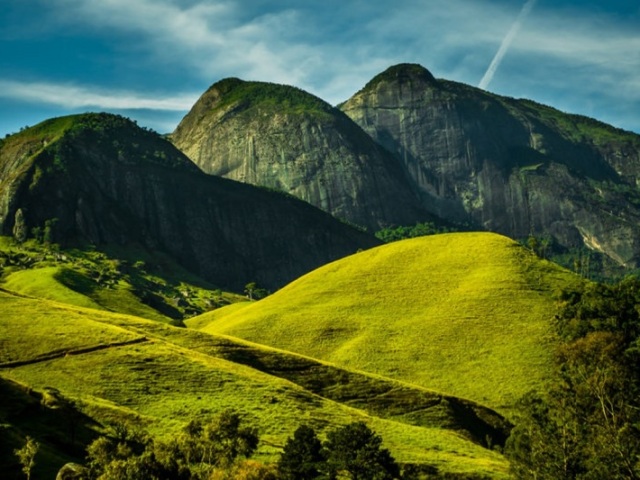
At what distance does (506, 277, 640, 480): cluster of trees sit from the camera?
64.0 metres

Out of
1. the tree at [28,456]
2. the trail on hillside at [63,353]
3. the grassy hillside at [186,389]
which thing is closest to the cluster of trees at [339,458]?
the grassy hillside at [186,389]

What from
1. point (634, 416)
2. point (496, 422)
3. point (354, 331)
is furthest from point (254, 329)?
point (634, 416)

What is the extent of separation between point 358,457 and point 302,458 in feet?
16.8

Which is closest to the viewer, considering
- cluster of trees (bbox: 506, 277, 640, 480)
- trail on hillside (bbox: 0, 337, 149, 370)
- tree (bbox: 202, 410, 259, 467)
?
cluster of trees (bbox: 506, 277, 640, 480)

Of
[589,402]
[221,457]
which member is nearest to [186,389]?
[221,457]

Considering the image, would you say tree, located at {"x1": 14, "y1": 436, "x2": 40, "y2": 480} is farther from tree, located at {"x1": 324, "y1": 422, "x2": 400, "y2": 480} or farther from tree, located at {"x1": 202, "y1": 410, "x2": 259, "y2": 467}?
tree, located at {"x1": 324, "y1": 422, "x2": 400, "y2": 480}

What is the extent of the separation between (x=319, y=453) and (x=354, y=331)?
76.3 m

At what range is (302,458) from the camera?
71.6 m

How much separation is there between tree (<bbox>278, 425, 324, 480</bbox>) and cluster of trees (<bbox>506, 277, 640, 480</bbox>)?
20.1 meters

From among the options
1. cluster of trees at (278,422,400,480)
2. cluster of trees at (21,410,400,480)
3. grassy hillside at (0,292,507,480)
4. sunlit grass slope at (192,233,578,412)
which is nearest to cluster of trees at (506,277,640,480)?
grassy hillside at (0,292,507,480)

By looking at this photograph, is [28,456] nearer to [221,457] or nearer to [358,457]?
[221,457]

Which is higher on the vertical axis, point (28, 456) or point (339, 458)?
point (28, 456)

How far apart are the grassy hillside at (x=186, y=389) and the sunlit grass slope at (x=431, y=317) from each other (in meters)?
16.2

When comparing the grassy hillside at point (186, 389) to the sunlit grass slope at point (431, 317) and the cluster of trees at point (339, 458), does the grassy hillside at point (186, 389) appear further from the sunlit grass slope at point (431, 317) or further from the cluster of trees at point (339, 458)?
the sunlit grass slope at point (431, 317)
